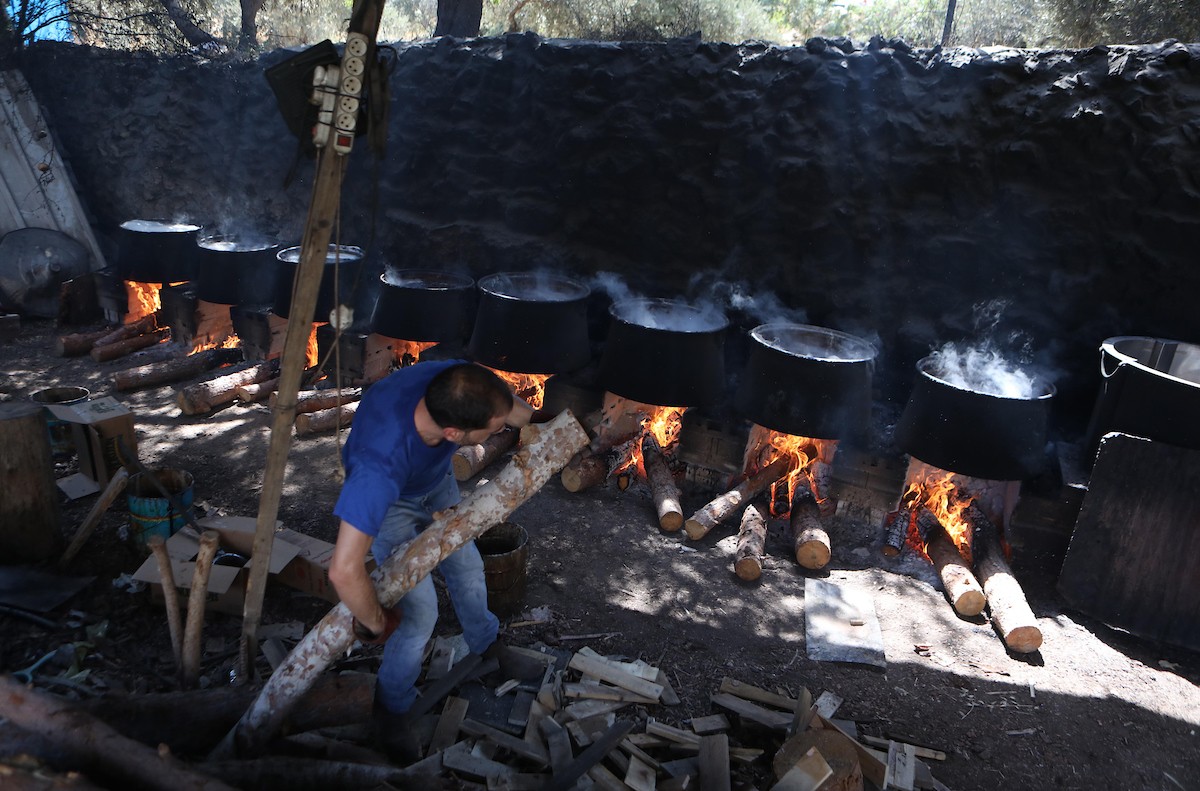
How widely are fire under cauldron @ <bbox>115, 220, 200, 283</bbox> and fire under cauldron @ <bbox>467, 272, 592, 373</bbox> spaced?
4.78m

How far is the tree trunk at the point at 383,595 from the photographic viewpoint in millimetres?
3113

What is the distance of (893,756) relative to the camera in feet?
11.9

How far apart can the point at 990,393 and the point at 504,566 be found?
3.62 m

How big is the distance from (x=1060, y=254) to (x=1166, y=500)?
219 cm

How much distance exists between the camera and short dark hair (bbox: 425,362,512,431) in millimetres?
2969

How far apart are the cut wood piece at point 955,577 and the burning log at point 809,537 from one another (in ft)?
2.44

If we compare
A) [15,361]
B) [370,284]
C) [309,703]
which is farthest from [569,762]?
[15,361]

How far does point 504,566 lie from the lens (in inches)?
174

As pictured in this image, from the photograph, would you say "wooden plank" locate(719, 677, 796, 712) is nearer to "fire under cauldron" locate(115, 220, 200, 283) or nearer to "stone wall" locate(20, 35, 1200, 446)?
"stone wall" locate(20, 35, 1200, 446)

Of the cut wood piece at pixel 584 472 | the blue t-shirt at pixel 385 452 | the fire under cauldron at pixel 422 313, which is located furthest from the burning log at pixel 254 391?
the blue t-shirt at pixel 385 452

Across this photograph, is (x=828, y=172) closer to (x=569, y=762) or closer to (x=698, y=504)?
(x=698, y=504)

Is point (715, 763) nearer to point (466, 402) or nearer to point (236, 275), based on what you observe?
point (466, 402)

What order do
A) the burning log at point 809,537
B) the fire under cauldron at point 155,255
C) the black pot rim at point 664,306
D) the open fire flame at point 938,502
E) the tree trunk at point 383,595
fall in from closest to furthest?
1. the tree trunk at point 383,595
2. the burning log at point 809,537
3. the open fire flame at point 938,502
4. the black pot rim at point 664,306
5. the fire under cauldron at point 155,255

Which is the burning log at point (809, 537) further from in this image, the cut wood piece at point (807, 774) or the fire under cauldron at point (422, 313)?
the fire under cauldron at point (422, 313)
